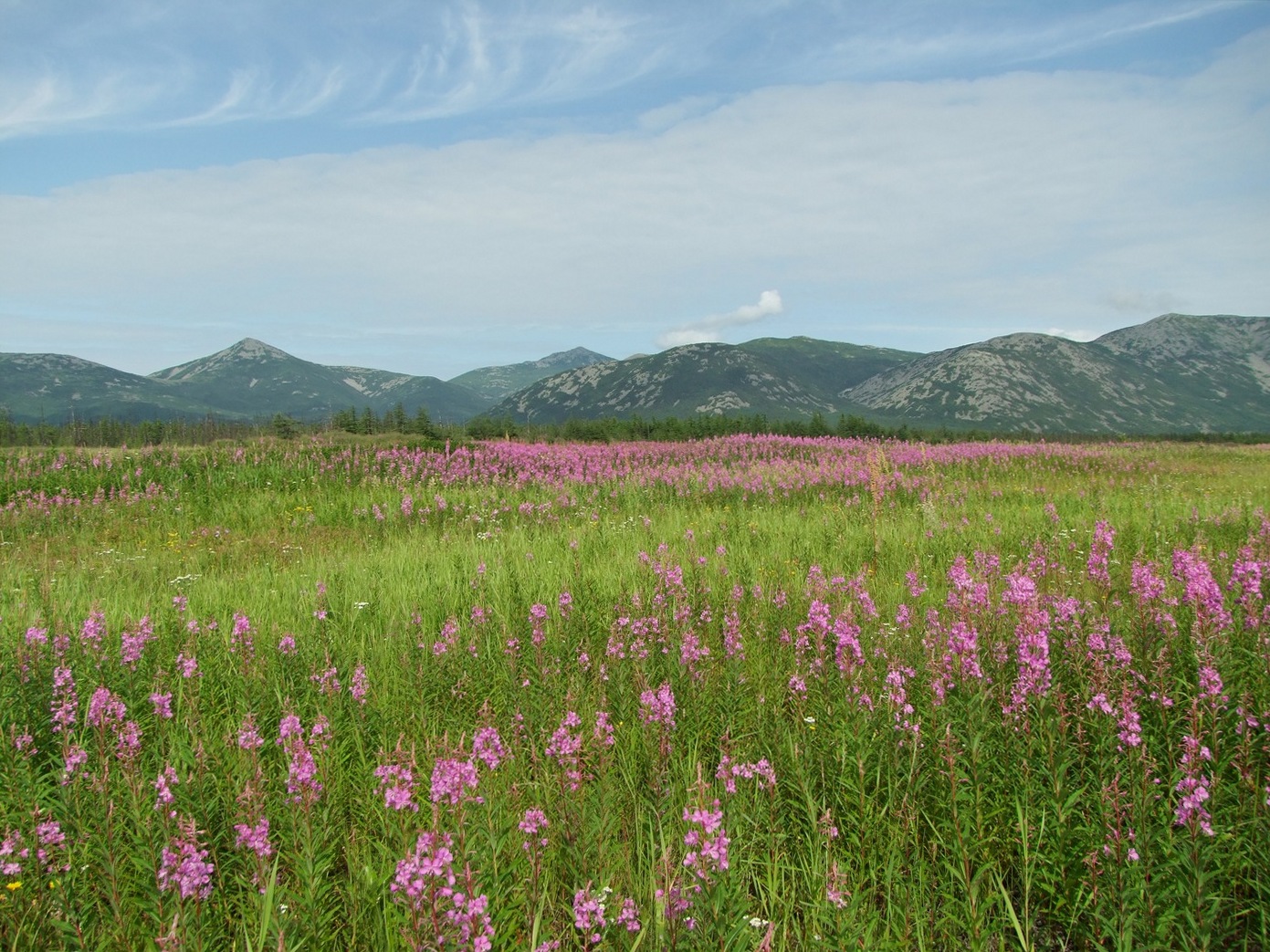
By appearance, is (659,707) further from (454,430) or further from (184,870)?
(454,430)

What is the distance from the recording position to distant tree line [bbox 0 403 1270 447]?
3112 centimetres

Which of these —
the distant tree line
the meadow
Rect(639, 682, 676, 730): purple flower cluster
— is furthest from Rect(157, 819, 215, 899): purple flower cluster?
the distant tree line

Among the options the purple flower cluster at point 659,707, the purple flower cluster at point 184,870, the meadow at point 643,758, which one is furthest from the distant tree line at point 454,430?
the purple flower cluster at point 184,870

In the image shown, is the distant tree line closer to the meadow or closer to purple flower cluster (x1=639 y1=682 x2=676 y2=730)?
the meadow

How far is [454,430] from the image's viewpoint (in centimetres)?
3134

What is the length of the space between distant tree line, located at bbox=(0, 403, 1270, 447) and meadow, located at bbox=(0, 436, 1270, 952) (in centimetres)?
1668

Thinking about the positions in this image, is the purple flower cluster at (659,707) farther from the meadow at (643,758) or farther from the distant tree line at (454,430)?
the distant tree line at (454,430)

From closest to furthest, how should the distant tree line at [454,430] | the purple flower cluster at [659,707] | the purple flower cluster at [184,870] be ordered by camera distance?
the purple flower cluster at [184,870] → the purple flower cluster at [659,707] → the distant tree line at [454,430]

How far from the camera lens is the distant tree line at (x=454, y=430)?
31125 mm

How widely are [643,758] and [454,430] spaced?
95.4ft

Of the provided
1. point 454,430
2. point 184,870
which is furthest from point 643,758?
point 454,430

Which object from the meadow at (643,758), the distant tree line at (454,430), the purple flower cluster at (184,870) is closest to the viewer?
the purple flower cluster at (184,870)

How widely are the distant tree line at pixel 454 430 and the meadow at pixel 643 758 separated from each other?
16.7m

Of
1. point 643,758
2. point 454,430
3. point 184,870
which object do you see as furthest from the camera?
point 454,430
